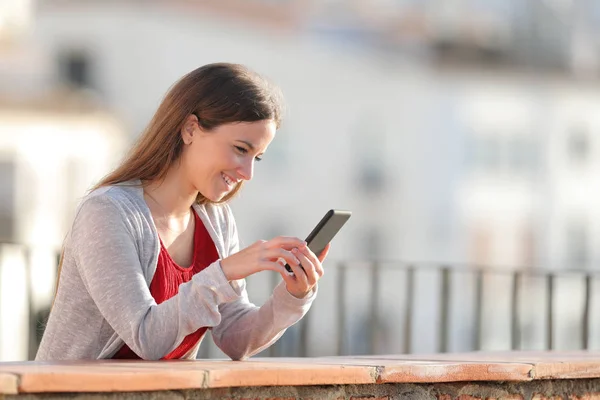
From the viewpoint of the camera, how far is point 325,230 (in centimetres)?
396

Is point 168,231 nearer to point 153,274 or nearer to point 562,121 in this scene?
point 153,274

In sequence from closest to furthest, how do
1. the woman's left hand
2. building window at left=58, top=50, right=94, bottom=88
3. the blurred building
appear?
the woman's left hand, the blurred building, building window at left=58, top=50, right=94, bottom=88

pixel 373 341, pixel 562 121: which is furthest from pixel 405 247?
pixel 373 341

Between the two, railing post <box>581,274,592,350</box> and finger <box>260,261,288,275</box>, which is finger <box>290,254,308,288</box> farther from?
railing post <box>581,274,592,350</box>

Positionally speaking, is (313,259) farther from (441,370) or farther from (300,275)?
(441,370)

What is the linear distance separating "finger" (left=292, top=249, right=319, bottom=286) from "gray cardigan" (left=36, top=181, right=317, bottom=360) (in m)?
0.14

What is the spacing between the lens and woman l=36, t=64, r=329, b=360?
12.5 ft

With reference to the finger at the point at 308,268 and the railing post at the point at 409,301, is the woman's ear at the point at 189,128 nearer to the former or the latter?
the finger at the point at 308,268

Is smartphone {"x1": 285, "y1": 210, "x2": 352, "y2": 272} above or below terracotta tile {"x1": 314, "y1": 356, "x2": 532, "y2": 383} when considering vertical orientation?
above

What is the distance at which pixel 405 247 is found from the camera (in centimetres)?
4488

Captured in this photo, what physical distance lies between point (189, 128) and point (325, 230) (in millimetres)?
454

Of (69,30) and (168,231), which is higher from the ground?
(69,30)

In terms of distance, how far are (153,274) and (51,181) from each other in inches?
1221

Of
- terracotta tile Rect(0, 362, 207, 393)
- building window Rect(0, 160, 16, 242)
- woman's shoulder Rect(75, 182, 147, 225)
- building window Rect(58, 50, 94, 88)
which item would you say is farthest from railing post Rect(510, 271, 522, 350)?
building window Rect(58, 50, 94, 88)
